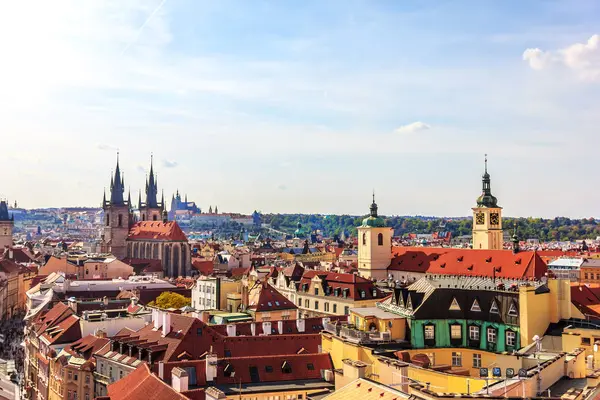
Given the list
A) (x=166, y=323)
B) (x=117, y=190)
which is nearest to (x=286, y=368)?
(x=166, y=323)

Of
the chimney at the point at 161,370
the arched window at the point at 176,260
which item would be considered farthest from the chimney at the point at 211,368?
the arched window at the point at 176,260

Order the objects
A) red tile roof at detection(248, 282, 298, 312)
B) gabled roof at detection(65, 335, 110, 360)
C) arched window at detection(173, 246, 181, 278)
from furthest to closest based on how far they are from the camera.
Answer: arched window at detection(173, 246, 181, 278)
red tile roof at detection(248, 282, 298, 312)
gabled roof at detection(65, 335, 110, 360)

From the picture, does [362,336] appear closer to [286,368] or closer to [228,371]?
[286,368]

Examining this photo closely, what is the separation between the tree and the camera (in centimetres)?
8694

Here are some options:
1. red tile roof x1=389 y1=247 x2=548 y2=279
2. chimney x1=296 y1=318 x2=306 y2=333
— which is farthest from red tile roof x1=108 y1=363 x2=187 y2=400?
red tile roof x1=389 y1=247 x2=548 y2=279

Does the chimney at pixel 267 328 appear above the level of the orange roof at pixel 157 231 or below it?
below

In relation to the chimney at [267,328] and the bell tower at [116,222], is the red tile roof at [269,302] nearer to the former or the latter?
the chimney at [267,328]

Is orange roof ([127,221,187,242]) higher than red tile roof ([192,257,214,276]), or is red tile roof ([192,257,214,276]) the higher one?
orange roof ([127,221,187,242])

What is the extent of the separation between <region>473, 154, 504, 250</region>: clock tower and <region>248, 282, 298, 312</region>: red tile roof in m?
45.1

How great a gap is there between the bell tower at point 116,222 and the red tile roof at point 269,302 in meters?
106

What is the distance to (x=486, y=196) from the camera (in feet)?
382

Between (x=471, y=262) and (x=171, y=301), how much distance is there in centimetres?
3971

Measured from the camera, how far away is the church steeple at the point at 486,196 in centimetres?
11588

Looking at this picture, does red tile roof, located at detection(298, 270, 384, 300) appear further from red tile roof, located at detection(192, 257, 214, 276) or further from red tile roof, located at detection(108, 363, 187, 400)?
red tile roof, located at detection(192, 257, 214, 276)
